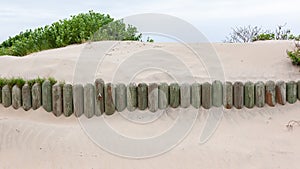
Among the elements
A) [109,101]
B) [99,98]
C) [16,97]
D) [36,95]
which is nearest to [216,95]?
[109,101]

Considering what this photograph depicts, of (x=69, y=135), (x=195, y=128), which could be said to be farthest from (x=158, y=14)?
(x=69, y=135)

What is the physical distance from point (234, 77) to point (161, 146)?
200 cm

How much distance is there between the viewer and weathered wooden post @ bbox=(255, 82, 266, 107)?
487 centimetres

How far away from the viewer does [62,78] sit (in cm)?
533

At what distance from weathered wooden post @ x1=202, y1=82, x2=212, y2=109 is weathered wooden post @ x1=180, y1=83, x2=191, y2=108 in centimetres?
18

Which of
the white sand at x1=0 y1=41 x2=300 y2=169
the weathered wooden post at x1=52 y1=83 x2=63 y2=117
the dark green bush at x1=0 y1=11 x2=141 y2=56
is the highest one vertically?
the dark green bush at x1=0 y1=11 x2=141 y2=56

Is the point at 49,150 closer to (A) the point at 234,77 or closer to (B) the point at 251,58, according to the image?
(A) the point at 234,77

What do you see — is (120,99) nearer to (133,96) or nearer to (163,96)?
(133,96)

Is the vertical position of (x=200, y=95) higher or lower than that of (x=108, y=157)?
higher

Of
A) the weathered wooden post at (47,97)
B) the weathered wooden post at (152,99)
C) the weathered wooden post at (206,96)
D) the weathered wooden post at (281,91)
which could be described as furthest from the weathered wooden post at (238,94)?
the weathered wooden post at (47,97)

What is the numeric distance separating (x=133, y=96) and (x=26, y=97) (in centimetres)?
130

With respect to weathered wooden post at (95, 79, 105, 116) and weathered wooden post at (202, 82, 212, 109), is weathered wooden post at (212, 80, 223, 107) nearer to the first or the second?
weathered wooden post at (202, 82, 212, 109)

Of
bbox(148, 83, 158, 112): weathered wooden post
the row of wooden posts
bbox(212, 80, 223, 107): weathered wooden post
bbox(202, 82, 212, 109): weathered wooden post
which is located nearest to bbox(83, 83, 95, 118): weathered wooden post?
the row of wooden posts

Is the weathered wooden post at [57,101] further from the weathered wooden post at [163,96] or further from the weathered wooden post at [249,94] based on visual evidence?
the weathered wooden post at [249,94]
